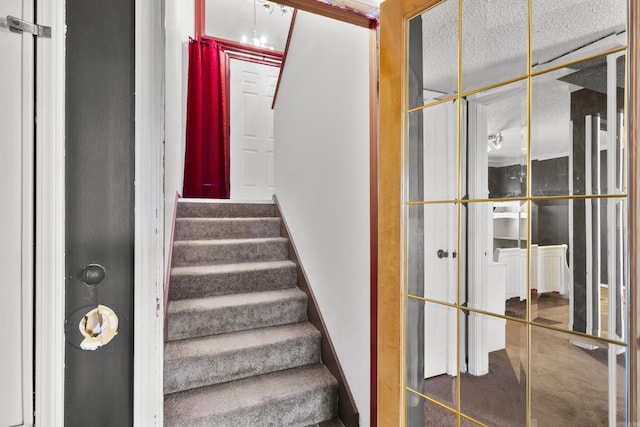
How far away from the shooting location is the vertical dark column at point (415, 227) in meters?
1.23

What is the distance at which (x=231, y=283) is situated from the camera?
2244 mm

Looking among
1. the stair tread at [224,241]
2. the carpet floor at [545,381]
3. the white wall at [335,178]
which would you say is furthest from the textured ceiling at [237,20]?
the carpet floor at [545,381]

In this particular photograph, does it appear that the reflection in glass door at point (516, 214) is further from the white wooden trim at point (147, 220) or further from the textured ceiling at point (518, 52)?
the white wooden trim at point (147, 220)

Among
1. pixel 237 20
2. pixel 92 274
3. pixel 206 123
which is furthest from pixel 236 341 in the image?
pixel 237 20

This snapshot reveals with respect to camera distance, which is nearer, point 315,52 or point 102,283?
point 102,283

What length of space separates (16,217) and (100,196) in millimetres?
170

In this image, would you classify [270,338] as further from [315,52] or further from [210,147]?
[210,147]

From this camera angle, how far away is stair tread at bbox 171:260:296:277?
2182mm

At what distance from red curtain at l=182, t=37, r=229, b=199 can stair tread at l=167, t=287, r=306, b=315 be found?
6.66ft

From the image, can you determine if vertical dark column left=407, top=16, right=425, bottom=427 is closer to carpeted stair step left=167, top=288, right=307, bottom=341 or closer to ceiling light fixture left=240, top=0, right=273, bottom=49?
carpeted stair step left=167, top=288, right=307, bottom=341

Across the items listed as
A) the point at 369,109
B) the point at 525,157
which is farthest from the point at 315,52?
the point at 525,157

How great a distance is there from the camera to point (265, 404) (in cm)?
160

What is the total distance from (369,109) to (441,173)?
583 mm

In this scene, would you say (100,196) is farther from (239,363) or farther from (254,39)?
(254,39)
